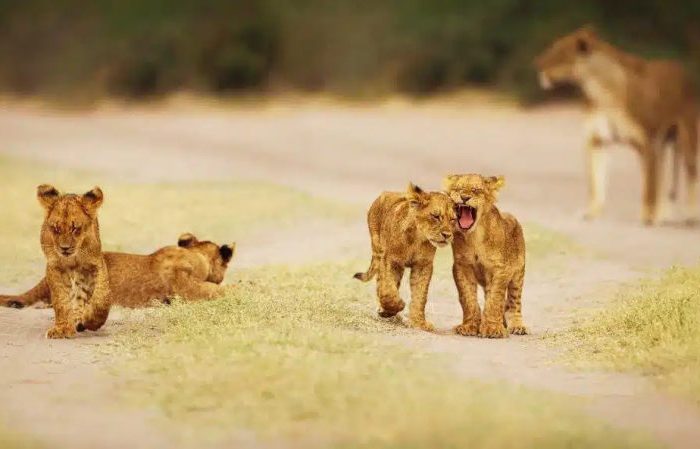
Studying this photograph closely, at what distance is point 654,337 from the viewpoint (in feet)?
26.9

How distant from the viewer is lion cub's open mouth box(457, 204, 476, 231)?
831 centimetres

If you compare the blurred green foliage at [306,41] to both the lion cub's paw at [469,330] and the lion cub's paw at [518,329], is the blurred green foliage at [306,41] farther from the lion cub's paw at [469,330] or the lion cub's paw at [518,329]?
the lion cub's paw at [469,330]

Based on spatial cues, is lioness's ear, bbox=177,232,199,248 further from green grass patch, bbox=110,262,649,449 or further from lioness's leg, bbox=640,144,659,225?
lioness's leg, bbox=640,144,659,225

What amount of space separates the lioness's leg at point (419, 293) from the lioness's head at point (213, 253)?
160 centimetres

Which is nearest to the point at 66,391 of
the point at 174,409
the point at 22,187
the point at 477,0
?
the point at 174,409

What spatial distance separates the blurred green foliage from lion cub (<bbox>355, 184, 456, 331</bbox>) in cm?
1670

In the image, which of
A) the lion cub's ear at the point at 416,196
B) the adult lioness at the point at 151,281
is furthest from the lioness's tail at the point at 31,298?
the lion cub's ear at the point at 416,196

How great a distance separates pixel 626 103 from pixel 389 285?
718cm

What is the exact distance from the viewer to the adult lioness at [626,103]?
1502 cm

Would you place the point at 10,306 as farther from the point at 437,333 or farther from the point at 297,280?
the point at 437,333

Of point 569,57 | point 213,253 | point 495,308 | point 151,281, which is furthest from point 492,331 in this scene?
point 569,57

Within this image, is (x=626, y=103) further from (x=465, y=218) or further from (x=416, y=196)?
(x=416, y=196)

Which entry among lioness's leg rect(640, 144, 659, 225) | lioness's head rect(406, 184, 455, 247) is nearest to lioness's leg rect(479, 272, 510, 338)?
lioness's head rect(406, 184, 455, 247)

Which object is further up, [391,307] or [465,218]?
[465,218]
